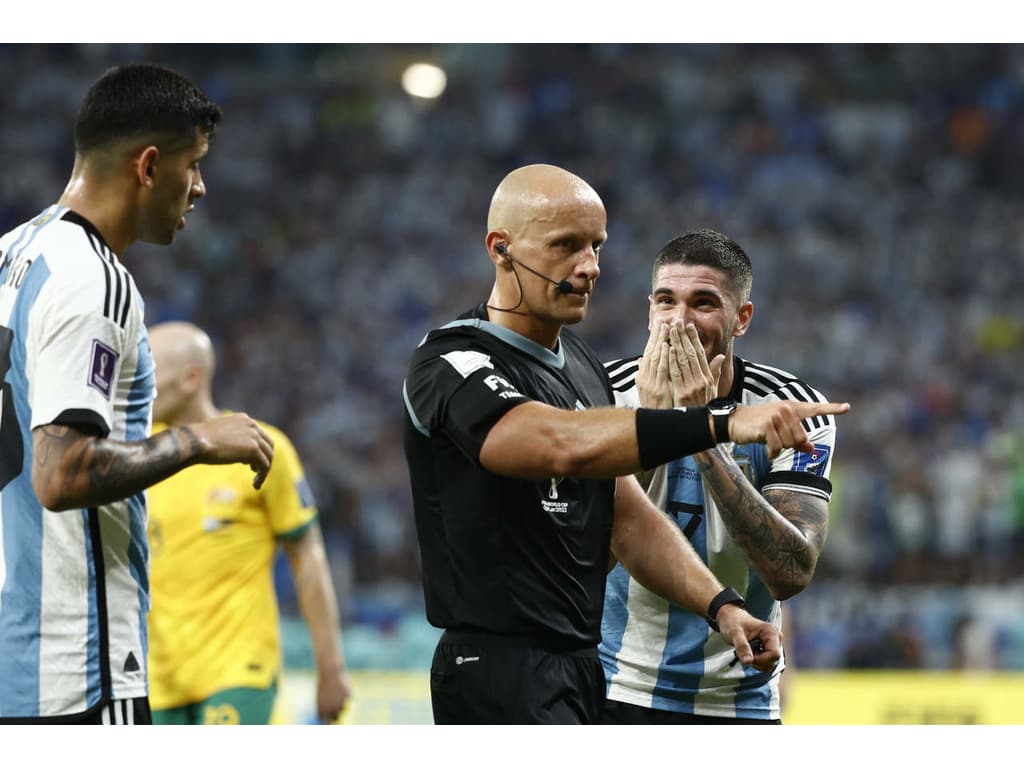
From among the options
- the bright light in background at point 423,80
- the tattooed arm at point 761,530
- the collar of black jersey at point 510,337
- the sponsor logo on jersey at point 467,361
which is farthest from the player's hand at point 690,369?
the bright light in background at point 423,80

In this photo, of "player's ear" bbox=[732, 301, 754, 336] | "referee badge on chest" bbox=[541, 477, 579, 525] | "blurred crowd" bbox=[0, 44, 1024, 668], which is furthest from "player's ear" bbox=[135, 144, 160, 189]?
"blurred crowd" bbox=[0, 44, 1024, 668]

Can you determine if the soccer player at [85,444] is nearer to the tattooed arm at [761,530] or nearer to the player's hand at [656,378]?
the player's hand at [656,378]

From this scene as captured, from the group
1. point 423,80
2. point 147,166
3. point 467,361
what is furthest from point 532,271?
point 423,80

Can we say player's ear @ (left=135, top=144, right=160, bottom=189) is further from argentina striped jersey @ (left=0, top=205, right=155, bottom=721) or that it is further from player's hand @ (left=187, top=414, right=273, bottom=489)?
player's hand @ (left=187, top=414, right=273, bottom=489)

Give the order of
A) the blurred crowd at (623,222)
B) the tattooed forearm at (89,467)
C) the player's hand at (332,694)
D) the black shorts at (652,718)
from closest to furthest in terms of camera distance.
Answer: the tattooed forearm at (89,467)
the black shorts at (652,718)
the player's hand at (332,694)
the blurred crowd at (623,222)

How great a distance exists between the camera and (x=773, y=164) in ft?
72.7

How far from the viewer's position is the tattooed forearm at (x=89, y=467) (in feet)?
10.7

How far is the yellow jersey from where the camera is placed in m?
6.43

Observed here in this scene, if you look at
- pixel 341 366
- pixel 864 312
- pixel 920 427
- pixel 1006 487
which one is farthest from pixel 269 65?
pixel 1006 487

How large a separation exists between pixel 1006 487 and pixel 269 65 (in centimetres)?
1490

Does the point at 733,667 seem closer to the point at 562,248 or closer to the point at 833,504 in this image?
the point at 562,248

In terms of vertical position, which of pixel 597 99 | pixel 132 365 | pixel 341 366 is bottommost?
pixel 132 365

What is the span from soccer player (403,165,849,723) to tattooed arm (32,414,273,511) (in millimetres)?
474

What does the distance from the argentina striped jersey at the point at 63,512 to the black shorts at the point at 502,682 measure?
2.72ft
